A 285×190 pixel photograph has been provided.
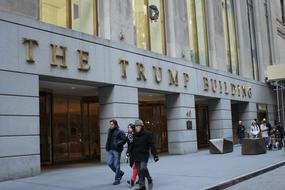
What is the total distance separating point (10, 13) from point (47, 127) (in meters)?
7.43

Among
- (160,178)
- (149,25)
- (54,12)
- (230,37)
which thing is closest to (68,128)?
(54,12)

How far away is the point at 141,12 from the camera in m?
21.5

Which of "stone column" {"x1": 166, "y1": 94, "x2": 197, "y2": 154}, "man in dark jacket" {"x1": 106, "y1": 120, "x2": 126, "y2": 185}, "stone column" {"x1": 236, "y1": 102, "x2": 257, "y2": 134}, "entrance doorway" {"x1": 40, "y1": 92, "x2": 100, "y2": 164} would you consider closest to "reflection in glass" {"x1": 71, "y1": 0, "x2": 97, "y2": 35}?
"entrance doorway" {"x1": 40, "y1": 92, "x2": 100, "y2": 164}

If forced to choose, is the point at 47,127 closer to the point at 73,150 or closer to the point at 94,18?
the point at 73,150

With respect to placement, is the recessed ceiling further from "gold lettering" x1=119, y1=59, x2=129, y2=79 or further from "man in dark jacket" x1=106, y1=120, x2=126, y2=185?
"man in dark jacket" x1=106, y1=120, x2=126, y2=185

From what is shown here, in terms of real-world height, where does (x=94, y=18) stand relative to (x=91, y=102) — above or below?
above

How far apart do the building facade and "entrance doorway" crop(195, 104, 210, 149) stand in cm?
12

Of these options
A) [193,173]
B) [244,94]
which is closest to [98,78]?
[193,173]

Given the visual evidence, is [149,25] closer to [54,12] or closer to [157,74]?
[157,74]

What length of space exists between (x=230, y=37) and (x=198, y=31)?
5848 millimetres

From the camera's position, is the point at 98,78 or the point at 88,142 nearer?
the point at 98,78

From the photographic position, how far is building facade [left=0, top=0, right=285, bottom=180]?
43.4 feet

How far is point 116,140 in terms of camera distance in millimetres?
11297

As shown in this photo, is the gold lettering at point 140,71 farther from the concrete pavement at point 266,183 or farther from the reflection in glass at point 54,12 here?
the concrete pavement at point 266,183
